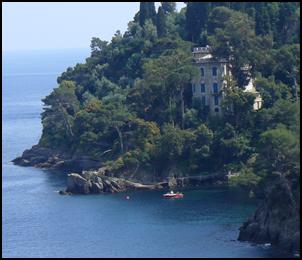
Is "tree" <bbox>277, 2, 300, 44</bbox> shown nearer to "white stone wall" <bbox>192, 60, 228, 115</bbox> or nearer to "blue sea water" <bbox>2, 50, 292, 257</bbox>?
"white stone wall" <bbox>192, 60, 228, 115</bbox>

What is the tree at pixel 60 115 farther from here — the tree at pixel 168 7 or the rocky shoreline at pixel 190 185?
the tree at pixel 168 7

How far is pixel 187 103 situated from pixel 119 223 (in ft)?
82.4

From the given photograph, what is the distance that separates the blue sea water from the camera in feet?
249

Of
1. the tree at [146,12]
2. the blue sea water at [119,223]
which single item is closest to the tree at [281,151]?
the blue sea water at [119,223]

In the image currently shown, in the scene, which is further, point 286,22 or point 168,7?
point 168,7

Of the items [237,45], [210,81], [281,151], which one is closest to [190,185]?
[210,81]

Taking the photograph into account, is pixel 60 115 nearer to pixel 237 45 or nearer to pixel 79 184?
pixel 237 45

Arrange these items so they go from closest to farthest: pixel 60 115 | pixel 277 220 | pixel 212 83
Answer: pixel 277 220
pixel 212 83
pixel 60 115

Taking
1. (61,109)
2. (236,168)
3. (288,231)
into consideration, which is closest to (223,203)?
(236,168)

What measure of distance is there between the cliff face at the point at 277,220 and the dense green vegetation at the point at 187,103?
1396cm

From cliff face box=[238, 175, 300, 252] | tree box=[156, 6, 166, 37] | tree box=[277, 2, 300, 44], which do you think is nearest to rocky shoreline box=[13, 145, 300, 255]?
cliff face box=[238, 175, 300, 252]

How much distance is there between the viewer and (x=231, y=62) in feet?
353

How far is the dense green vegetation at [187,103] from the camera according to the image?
102 metres

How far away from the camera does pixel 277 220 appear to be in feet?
246
